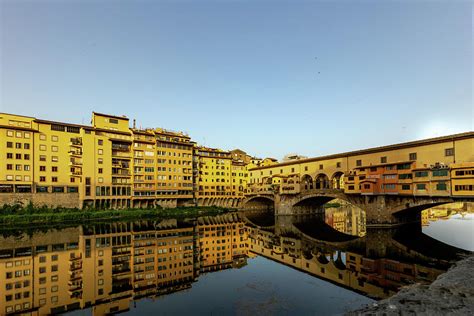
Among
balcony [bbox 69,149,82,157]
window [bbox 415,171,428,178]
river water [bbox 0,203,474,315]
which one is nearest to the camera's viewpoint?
river water [bbox 0,203,474,315]

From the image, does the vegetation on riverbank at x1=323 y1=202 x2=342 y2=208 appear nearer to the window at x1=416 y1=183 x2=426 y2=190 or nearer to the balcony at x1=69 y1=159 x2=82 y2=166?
the window at x1=416 y1=183 x2=426 y2=190

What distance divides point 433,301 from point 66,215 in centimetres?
5783

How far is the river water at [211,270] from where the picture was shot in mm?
16031

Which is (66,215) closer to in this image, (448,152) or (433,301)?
(433,301)

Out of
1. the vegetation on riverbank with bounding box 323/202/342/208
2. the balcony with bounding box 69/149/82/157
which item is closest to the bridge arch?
the vegetation on riverbank with bounding box 323/202/342/208

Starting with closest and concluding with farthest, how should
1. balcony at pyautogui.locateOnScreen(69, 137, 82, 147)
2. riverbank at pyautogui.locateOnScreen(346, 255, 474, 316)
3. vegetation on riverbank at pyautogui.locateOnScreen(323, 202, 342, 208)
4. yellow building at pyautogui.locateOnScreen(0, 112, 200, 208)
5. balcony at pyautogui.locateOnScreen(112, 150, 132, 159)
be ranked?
riverbank at pyautogui.locateOnScreen(346, 255, 474, 316) < yellow building at pyautogui.locateOnScreen(0, 112, 200, 208) < balcony at pyautogui.locateOnScreen(69, 137, 82, 147) < balcony at pyautogui.locateOnScreen(112, 150, 132, 159) < vegetation on riverbank at pyautogui.locateOnScreen(323, 202, 342, 208)

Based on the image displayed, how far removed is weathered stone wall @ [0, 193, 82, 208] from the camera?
5062 centimetres

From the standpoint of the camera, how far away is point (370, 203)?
45594 millimetres

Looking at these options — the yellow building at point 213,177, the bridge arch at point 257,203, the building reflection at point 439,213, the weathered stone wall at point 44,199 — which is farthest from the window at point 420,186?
the weathered stone wall at point 44,199

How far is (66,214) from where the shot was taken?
2009 inches

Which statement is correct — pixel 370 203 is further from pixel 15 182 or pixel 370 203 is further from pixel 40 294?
pixel 15 182

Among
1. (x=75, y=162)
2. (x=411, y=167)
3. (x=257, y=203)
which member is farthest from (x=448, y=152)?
(x=75, y=162)

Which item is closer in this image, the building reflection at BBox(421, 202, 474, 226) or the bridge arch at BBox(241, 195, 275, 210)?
the building reflection at BBox(421, 202, 474, 226)

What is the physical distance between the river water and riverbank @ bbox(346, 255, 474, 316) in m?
1.63
